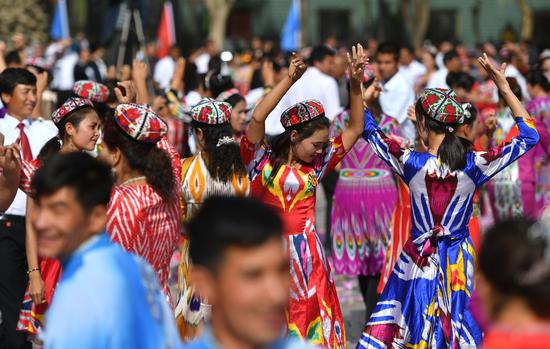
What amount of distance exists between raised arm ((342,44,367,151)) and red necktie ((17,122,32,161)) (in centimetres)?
211

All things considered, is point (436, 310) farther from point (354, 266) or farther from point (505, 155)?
point (354, 266)

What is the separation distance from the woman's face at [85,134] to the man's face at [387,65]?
14.2ft

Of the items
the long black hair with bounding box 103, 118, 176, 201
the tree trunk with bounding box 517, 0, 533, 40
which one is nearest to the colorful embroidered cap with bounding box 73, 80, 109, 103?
the long black hair with bounding box 103, 118, 176, 201

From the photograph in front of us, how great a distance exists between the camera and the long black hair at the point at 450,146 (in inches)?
219

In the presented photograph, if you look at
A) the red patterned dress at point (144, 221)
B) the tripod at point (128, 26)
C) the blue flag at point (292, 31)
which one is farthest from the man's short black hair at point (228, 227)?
the blue flag at point (292, 31)

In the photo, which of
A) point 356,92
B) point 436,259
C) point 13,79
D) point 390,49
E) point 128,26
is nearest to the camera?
point 436,259

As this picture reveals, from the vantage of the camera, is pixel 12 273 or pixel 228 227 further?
pixel 12 273

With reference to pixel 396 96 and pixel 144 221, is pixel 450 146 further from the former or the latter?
pixel 396 96

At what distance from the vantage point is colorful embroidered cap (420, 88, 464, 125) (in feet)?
18.6

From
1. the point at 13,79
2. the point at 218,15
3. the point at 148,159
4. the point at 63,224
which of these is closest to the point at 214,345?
the point at 63,224

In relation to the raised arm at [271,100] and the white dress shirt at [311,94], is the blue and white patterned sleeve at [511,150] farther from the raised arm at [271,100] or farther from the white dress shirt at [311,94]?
the white dress shirt at [311,94]

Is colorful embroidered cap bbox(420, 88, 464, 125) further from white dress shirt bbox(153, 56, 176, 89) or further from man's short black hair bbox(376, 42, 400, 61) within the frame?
white dress shirt bbox(153, 56, 176, 89)

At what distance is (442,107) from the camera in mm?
5695

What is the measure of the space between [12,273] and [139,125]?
1917 millimetres
